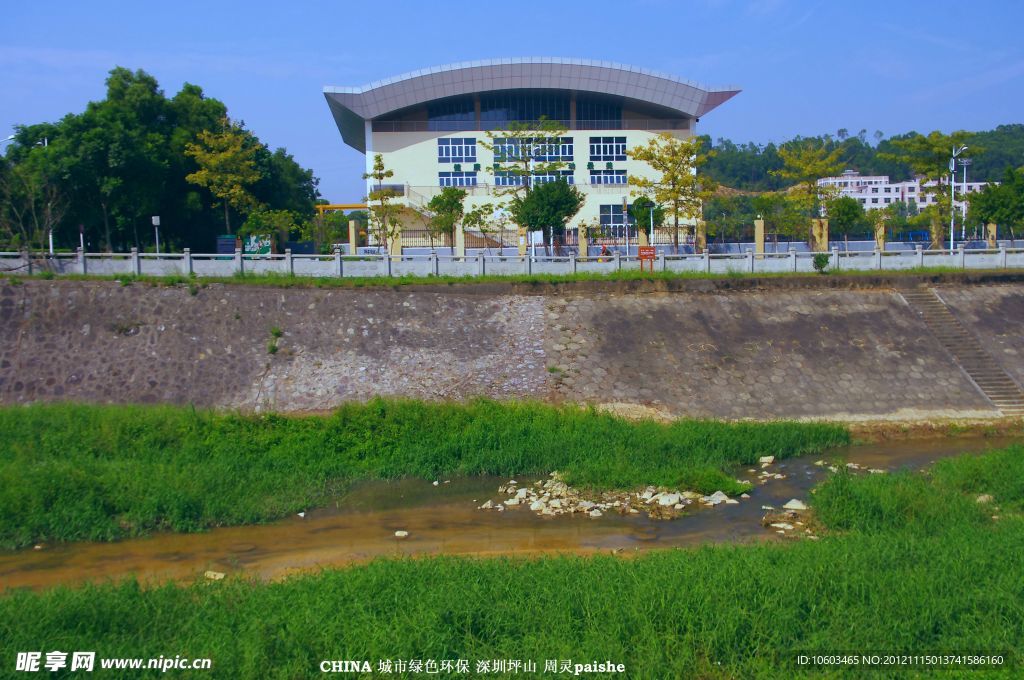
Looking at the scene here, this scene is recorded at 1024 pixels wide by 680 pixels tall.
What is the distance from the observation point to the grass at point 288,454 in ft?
52.6

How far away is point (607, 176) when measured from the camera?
48844 mm

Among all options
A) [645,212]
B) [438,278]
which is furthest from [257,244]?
[645,212]

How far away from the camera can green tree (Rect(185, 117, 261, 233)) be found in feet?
125

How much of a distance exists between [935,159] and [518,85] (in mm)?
21646

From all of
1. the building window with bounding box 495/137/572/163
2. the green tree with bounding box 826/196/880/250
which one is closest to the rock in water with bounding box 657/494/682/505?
the green tree with bounding box 826/196/880/250

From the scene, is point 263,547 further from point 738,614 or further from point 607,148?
point 607,148

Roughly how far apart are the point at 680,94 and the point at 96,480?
40.0 meters

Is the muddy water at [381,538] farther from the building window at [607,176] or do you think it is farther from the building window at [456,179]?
the building window at [607,176]

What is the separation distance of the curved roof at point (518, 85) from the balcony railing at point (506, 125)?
0.92 metres

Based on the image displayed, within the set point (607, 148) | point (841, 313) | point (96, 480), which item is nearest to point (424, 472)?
point (96, 480)

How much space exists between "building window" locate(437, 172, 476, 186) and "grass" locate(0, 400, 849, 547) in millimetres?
27167

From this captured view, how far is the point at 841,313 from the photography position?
91.6 feet

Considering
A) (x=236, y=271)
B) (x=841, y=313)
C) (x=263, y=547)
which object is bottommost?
(x=263, y=547)

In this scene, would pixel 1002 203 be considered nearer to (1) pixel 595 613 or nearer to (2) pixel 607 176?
(2) pixel 607 176
